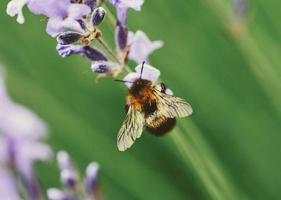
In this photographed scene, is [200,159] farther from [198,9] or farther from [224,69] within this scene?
[198,9]

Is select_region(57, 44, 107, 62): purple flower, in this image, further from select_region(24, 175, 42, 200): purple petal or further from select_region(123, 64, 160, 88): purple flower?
select_region(24, 175, 42, 200): purple petal

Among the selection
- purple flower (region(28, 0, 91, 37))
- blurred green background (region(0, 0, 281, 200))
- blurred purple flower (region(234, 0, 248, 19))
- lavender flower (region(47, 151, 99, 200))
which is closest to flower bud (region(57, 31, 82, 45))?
purple flower (region(28, 0, 91, 37))

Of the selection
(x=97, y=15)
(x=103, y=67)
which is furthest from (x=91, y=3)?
(x=103, y=67)

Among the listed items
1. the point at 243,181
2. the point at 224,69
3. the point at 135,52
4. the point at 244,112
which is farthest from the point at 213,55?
the point at 135,52

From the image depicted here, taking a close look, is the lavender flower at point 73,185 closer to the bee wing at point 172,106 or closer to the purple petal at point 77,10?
the bee wing at point 172,106

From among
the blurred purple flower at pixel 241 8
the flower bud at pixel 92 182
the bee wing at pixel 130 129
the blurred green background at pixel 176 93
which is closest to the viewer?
the bee wing at pixel 130 129

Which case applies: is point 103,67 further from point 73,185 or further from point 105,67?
point 73,185

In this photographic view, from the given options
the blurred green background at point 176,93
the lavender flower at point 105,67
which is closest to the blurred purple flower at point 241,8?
the blurred green background at point 176,93
